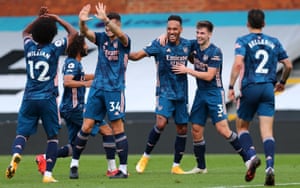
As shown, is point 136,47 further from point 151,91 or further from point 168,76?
point 168,76

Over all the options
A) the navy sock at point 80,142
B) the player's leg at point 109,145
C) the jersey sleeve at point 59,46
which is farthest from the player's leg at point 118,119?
the jersey sleeve at point 59,46

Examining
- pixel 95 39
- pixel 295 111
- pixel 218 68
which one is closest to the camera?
pixel 95 39

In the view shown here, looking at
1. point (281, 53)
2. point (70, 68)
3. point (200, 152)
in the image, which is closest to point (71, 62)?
point (70, 68)

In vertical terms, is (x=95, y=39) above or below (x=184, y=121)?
above

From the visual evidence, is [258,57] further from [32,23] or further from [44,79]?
[32,23]

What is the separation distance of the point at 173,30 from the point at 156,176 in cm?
213

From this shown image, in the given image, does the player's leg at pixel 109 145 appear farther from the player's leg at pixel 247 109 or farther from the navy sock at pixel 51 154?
the player's leg at pixel 247 109

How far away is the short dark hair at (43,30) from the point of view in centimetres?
1328

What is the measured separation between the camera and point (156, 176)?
1462cm

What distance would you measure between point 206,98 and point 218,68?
46cm

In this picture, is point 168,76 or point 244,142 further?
point 168,76

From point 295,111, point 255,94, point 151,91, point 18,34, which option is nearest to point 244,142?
point 255,94

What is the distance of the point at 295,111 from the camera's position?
26.2m

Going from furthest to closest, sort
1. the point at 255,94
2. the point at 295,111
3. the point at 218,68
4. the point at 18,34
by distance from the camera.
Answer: the point at 18,34 → the point at 295,111 → the point at 218,68 → the point at 255,94
